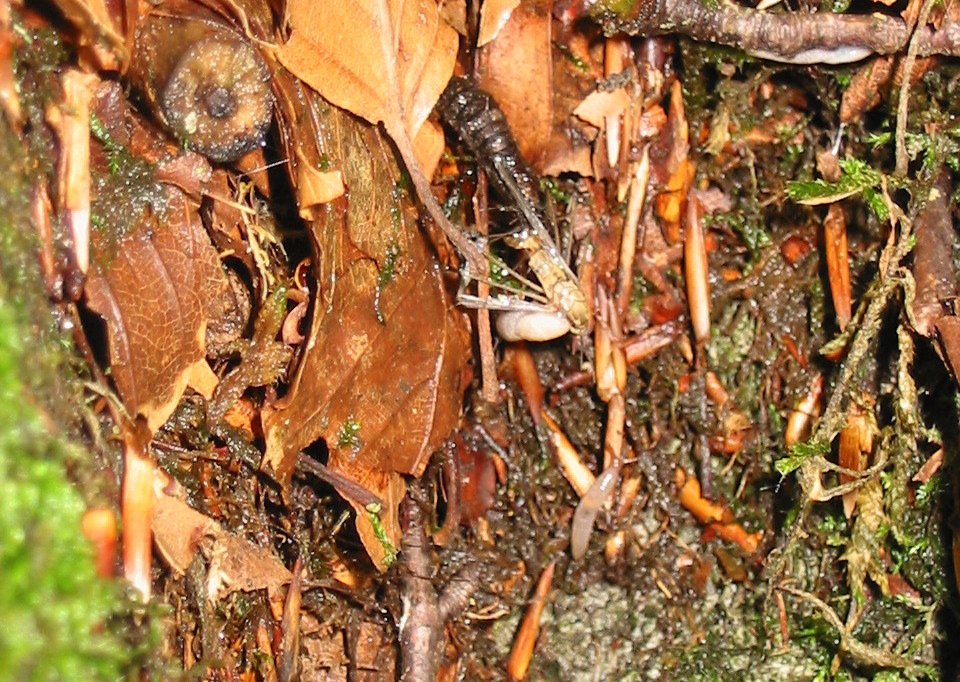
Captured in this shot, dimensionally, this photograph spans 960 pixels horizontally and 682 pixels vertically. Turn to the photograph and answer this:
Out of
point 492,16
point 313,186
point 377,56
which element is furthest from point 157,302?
point 492,16

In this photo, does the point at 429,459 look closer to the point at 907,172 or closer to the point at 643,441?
the point at 643,441

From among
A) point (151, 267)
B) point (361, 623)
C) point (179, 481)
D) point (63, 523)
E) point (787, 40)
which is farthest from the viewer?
point (361, 623)

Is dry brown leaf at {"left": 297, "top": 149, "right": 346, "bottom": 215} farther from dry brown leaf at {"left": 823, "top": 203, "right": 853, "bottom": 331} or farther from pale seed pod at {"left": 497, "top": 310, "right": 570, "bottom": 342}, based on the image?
dry brown leaf at {"left": 823, "top": 203, "right": 853, "bottom": 331}

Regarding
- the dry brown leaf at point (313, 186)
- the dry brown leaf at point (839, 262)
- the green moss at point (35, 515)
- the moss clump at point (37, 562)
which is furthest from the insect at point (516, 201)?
the moss clump at point (37, 562)

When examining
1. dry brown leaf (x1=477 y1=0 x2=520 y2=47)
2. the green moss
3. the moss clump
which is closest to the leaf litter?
dry brown leaf (x1=477 y1=0 x2=520 y2=47)

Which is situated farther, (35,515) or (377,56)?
(377,56)

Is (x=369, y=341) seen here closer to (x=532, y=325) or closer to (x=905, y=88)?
(x=532, y=325)

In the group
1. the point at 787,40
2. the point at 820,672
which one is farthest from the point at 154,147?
the point at 820,672

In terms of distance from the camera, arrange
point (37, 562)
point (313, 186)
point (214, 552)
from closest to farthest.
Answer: point (37, 562) → point (313, 186) → point (214, 552)
